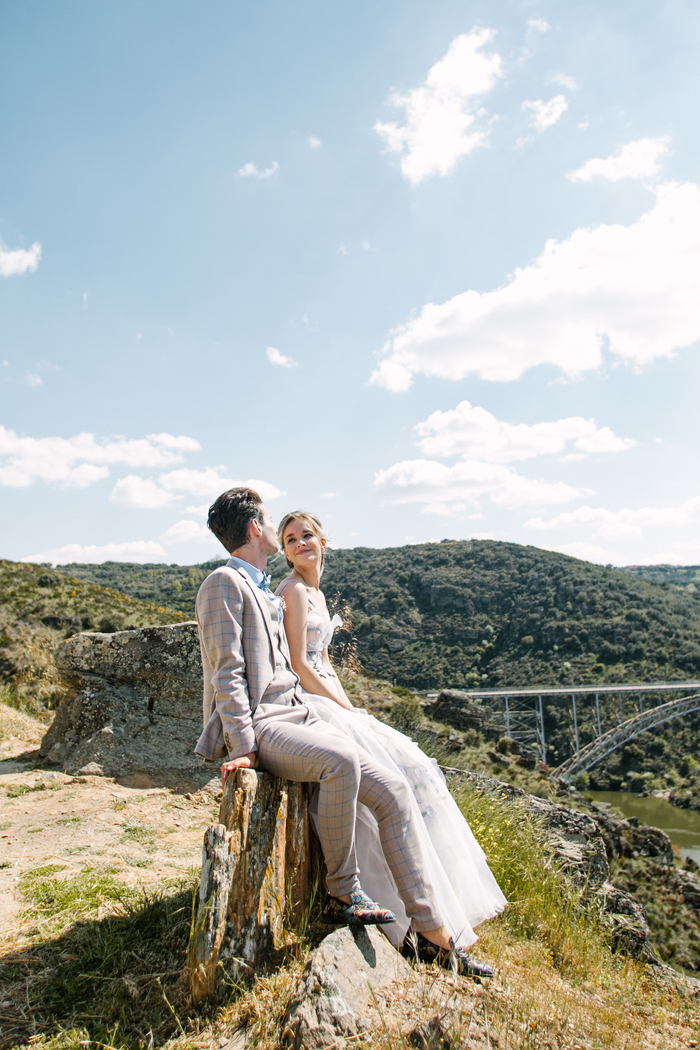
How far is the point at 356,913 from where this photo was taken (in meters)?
2.11

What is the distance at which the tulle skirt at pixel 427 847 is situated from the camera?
246cm

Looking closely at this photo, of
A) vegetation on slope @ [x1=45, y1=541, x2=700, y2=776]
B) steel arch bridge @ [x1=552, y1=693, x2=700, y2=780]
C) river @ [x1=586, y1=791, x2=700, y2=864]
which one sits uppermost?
vegetation on slope @ [x1=45, y1=541, x2=700, y2=776]

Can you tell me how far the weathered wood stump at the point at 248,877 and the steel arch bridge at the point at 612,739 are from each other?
29.5 meters

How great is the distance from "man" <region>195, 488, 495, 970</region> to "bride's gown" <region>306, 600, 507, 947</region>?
0.12 meters

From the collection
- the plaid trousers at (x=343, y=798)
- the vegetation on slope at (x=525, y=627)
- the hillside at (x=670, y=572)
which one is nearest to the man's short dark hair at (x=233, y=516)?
the plaid trousers at (x=343, y=798)

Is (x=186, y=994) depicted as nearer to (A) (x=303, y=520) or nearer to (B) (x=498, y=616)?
(A) (x=303, y=520)

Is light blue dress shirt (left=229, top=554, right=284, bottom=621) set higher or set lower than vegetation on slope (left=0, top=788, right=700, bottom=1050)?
higher

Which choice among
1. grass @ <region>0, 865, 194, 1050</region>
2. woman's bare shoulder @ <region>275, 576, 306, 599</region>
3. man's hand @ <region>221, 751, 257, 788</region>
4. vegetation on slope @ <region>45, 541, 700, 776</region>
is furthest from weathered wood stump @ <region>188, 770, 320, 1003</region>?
vegetation on slope @ <region>45, 541, 700, 776</region>

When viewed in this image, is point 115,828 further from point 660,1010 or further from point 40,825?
point 660,1010

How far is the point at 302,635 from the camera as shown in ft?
9.52

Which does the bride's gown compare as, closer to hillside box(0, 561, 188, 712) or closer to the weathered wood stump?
the weathered wood stump

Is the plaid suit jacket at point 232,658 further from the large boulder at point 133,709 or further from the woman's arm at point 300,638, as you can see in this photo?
the large boulder at point 133,709

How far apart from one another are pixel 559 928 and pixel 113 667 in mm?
3806

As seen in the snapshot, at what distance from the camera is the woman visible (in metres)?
2.38
